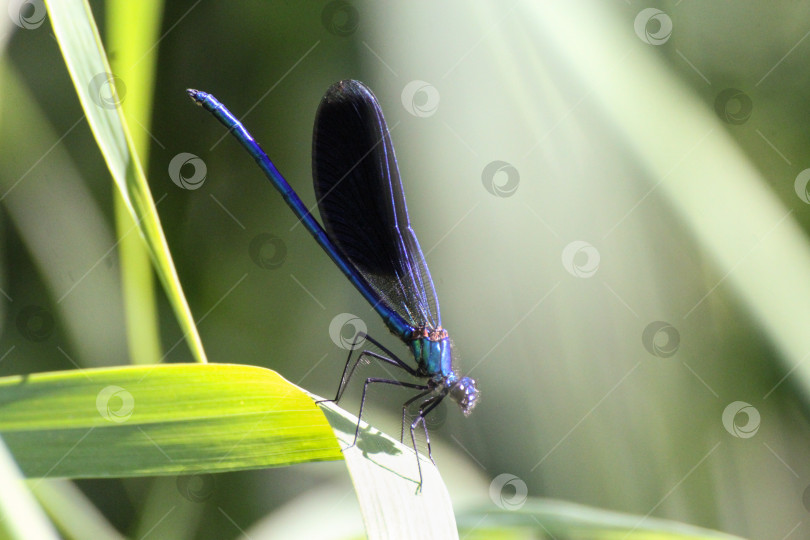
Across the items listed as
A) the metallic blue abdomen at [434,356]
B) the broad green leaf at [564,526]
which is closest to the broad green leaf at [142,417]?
the broad green leaf at [564,526]

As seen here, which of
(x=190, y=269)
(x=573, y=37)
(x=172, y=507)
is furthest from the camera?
(x=190, y=269)

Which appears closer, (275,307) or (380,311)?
(380,311)

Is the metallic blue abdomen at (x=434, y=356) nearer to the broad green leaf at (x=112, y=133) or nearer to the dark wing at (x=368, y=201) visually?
the dark wing at (x=368, y=201)

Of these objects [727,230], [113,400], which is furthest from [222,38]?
[727,230]

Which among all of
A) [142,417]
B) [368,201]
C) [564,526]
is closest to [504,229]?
[368,201]

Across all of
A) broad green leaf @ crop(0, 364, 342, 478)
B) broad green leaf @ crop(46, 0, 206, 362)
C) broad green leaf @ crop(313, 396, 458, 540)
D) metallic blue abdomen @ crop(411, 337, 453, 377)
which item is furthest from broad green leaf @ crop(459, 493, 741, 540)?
broad green leaf @ crop(46, 0, 206, 362)

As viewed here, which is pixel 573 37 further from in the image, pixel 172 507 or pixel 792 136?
pixel 172 507

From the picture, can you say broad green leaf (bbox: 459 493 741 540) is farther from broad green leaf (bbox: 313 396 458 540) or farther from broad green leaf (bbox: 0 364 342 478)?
broad green leaf (bbox: 0 364 342 478)
